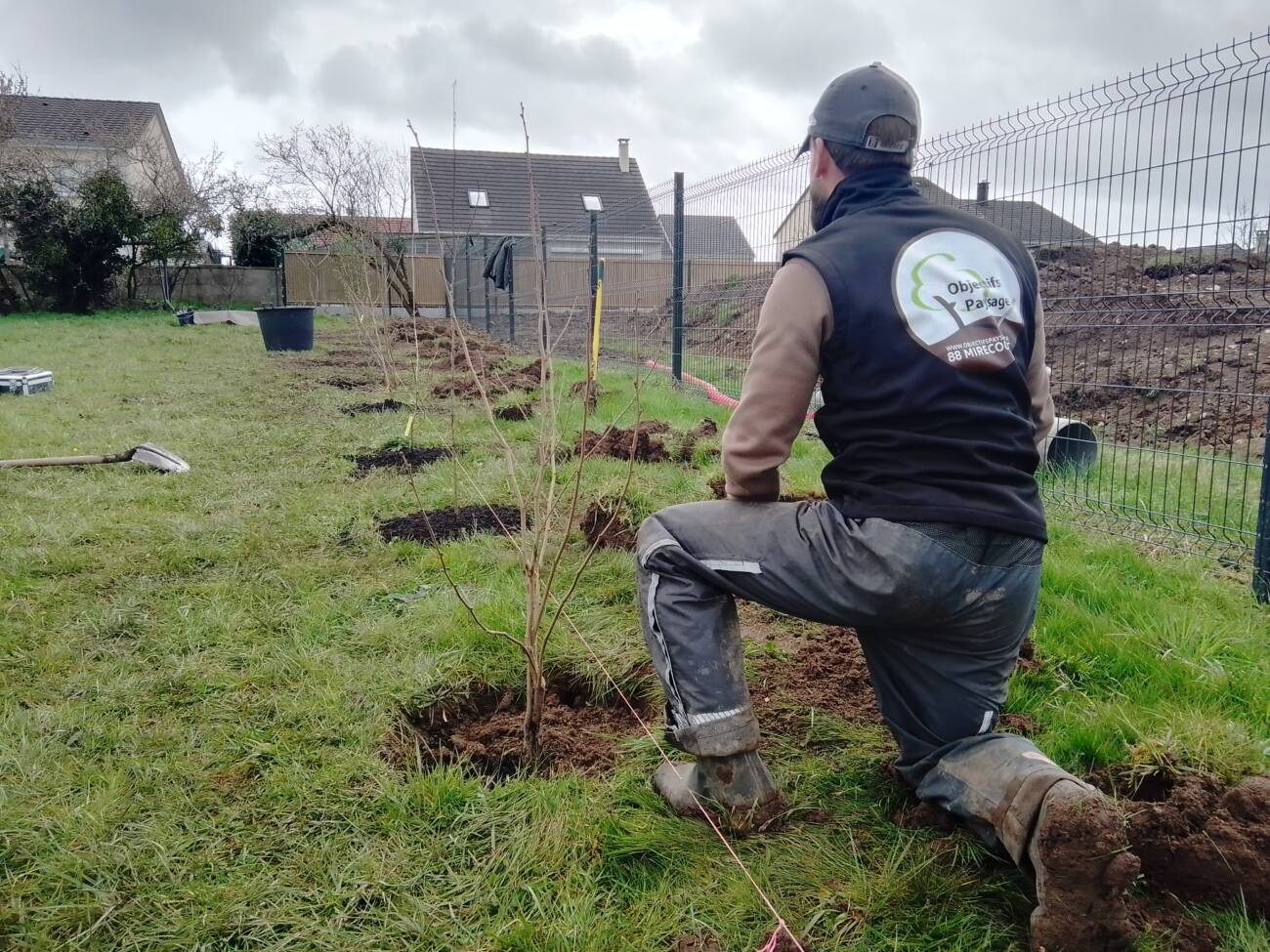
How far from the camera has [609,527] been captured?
424 centimetres

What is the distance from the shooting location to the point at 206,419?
7.83 meters

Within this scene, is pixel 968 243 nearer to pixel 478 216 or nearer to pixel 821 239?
pixel 821 239

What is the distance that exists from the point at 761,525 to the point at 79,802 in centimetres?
181

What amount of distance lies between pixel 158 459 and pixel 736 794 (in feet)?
16.7

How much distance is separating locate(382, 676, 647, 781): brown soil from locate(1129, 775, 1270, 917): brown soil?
4.27 feet

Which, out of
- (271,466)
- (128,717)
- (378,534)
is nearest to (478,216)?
(271,466)

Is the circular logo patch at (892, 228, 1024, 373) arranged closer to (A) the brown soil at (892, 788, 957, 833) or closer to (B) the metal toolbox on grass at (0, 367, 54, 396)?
(A) the brown soil at (892, 788, 957, 833)

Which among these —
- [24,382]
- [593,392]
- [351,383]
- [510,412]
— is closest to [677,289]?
[593,392]

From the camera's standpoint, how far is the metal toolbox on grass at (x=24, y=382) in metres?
9.09

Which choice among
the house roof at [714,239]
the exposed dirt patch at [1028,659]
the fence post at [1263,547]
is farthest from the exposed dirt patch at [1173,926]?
the house roof at [714,239]

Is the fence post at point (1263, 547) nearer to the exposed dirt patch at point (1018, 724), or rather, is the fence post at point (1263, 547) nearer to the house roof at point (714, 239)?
the exposed dirt patch at point (1018, 724)

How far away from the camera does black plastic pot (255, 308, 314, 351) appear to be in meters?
13.7

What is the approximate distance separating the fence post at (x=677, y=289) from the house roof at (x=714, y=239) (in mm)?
104

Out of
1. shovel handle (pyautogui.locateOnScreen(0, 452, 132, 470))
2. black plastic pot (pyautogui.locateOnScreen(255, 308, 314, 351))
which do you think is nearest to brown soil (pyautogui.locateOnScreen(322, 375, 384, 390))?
black plastic pot (pyautogui.locateOnScreen(255, 308, 314, 351))
